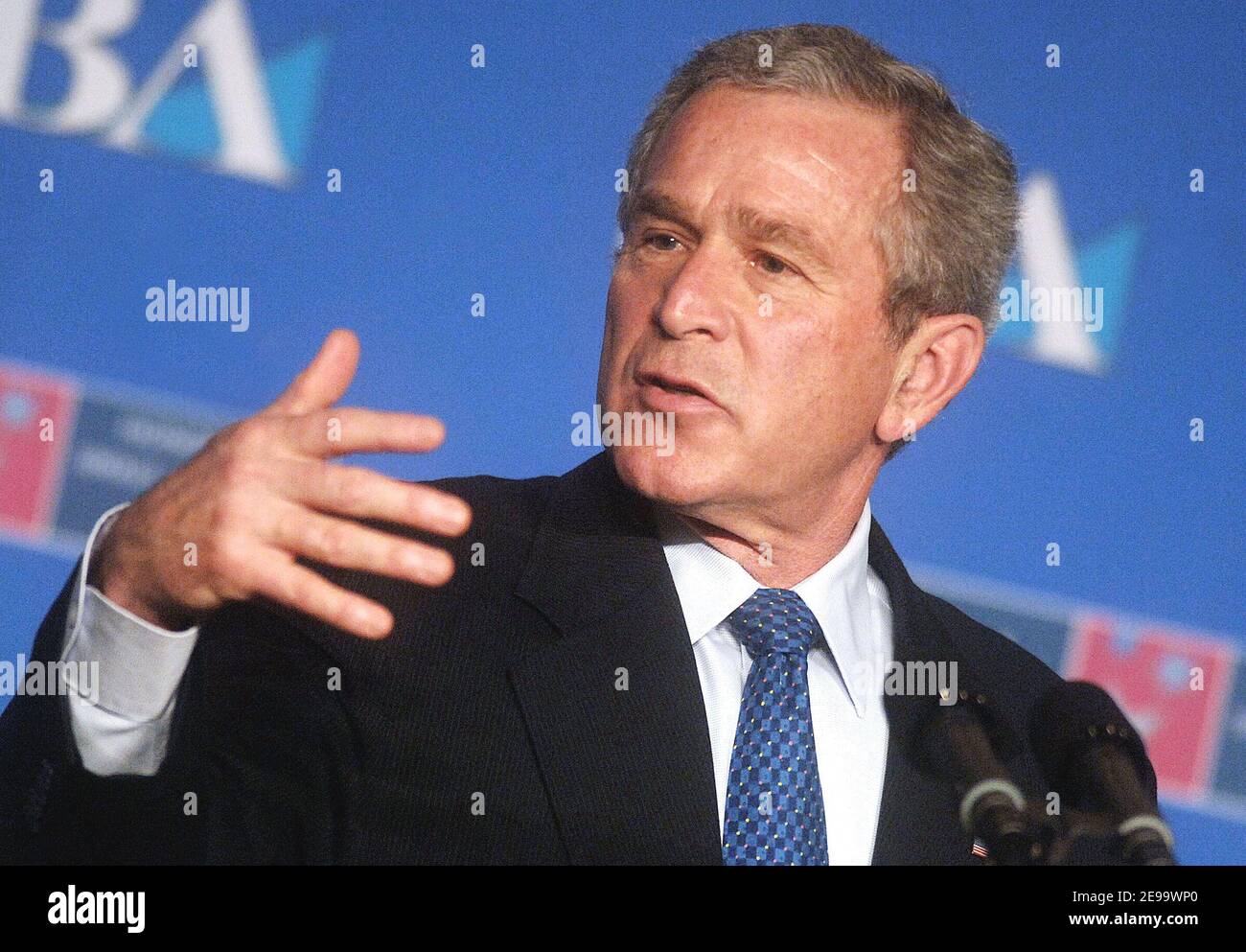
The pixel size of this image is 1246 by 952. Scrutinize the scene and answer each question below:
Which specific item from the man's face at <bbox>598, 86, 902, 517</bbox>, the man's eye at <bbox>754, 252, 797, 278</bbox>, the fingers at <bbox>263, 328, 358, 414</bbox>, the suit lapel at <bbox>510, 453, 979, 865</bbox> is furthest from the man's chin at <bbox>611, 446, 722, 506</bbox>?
the fingers at <bbox>263, 328, 358, 414</bbox>

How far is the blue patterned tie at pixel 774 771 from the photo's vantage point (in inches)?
73.3

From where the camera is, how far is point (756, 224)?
6.50 feet

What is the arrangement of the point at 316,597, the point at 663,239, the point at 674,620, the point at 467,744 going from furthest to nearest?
the point at 663,239 < the point at 674,620 < the point at 467,744 < the point at 316,597

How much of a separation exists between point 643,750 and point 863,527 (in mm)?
559

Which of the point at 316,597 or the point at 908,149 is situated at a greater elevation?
the point at 908,149

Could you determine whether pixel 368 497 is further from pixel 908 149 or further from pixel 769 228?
pixel 908 149

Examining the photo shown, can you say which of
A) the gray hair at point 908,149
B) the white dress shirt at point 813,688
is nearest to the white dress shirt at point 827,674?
the white dress shirt at point 813,688

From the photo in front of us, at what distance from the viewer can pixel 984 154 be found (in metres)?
2.25

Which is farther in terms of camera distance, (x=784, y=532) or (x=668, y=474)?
(x=784, y=532)

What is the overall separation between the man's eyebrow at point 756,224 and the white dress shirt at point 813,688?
0.40 metres

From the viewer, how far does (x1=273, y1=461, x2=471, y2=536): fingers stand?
1.36 metres

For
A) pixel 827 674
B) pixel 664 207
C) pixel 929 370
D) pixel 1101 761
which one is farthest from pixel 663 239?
pixel 1101 761

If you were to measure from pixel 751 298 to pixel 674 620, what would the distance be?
1.39 ft

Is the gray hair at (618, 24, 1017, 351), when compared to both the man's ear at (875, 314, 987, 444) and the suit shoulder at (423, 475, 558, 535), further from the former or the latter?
the suit shoulder at (423, 475, 558, 535)
